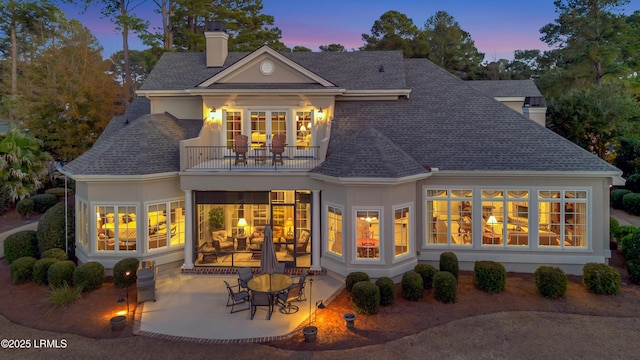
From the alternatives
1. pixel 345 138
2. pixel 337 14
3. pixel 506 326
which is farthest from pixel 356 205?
pixel 337 14

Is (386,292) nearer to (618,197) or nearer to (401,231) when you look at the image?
(401,231)

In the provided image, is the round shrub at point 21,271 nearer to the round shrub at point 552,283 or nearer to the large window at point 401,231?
the large window at point 401,231

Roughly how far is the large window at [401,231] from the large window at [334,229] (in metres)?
1.85

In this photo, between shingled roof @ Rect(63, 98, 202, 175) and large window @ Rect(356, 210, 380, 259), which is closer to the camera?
large window @ Rect(356, 210, 380, 259)

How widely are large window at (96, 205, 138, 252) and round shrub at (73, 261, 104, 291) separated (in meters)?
1.32

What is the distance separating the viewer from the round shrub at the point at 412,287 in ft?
37.7

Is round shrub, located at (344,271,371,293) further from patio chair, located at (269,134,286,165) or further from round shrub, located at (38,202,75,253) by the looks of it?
Result: round shrub, located at (38,202,75,253)

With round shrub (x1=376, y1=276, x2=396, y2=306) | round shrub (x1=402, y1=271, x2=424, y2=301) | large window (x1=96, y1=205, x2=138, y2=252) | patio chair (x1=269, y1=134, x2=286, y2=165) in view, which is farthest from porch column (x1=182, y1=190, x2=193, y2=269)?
round shrub (x1=402, y1=271, x2=424, y2=301)

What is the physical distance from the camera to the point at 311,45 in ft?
149

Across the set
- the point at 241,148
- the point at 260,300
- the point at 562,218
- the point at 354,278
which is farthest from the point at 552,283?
the point at 241,148

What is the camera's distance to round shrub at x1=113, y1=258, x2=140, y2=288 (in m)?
12.6

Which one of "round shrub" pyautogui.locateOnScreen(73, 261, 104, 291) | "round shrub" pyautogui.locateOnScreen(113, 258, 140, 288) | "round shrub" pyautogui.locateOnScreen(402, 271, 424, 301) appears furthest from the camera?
"round shrub" pyautogui.locateOnScreen(113, 258, 140, 288)

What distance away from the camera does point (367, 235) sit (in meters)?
13.0

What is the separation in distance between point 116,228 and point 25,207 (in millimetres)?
14154
